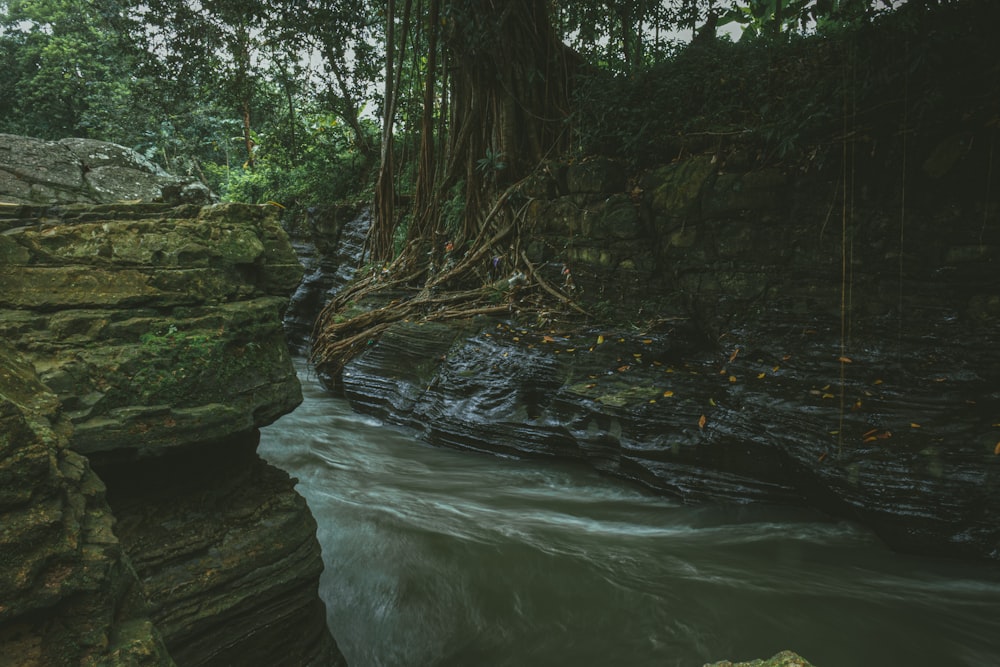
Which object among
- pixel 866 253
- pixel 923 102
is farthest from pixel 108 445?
pixel 923 102

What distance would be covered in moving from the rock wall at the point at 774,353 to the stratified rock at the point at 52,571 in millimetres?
3368

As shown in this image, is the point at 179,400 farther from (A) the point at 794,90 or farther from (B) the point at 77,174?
(B) the point at 77,174

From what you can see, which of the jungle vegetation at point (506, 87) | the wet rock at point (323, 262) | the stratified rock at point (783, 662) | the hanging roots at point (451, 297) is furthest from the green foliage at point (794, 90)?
the wet rock at point (323, 262)

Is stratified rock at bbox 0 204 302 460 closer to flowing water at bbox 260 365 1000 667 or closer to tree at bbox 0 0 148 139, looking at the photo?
flowing water at bbox 260 365 1000 667

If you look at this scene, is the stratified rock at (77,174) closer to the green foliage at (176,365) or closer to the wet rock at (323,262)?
the wet rock at (323,262)

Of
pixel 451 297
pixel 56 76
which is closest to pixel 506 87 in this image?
pixel 451 297

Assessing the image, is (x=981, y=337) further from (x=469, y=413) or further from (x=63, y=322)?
(x=63, y=322)

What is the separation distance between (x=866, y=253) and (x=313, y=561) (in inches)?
154

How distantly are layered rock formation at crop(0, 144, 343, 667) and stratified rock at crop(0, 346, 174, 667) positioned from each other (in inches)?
23.7

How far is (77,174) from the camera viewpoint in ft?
22.7

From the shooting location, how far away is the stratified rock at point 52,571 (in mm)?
1109

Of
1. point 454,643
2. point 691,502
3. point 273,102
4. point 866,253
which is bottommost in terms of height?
point 454,643

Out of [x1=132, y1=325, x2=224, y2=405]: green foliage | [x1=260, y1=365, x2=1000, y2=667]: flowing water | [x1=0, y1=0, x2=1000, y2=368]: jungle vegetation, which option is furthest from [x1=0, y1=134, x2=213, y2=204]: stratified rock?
[x1=260, y1=365, x2=1000, y2=667]: flowing water

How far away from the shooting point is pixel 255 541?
2332 millimetres
